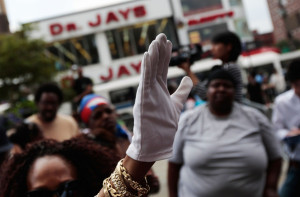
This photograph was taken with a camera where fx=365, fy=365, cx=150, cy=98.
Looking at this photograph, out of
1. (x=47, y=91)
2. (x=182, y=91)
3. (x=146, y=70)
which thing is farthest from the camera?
(x=47, y=91)

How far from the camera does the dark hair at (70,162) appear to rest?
145 cm

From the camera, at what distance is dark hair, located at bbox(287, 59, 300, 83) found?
3.21 meters

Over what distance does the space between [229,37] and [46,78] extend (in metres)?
14.7

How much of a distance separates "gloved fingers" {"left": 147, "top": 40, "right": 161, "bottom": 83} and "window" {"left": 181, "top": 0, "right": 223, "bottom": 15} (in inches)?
745

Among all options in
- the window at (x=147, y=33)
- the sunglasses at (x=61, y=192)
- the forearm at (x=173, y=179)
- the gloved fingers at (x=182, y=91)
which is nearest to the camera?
the gloved fingers at (x=182, y=91)

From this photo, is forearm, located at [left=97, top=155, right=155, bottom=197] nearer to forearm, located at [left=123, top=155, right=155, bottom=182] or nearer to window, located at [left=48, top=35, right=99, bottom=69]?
forearm, located at [left=123, top=155, right=155, bottom=182]

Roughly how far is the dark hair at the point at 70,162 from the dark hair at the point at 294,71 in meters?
2.21

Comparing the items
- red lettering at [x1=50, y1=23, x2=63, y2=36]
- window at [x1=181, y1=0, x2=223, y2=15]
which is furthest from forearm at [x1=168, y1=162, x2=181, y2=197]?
red lettering at [x1=50, y1=23, x2=63, y2=36]

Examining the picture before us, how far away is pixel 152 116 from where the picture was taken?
0.75m

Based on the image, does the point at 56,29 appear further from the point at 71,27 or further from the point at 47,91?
the point at 47,91

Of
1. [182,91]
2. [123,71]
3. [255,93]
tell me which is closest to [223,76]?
[182,91]

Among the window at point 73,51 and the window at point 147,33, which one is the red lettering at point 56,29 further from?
the window at point 147,33

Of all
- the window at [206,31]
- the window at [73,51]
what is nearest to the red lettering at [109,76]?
the window at [73,51]

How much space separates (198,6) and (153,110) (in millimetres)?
20210
